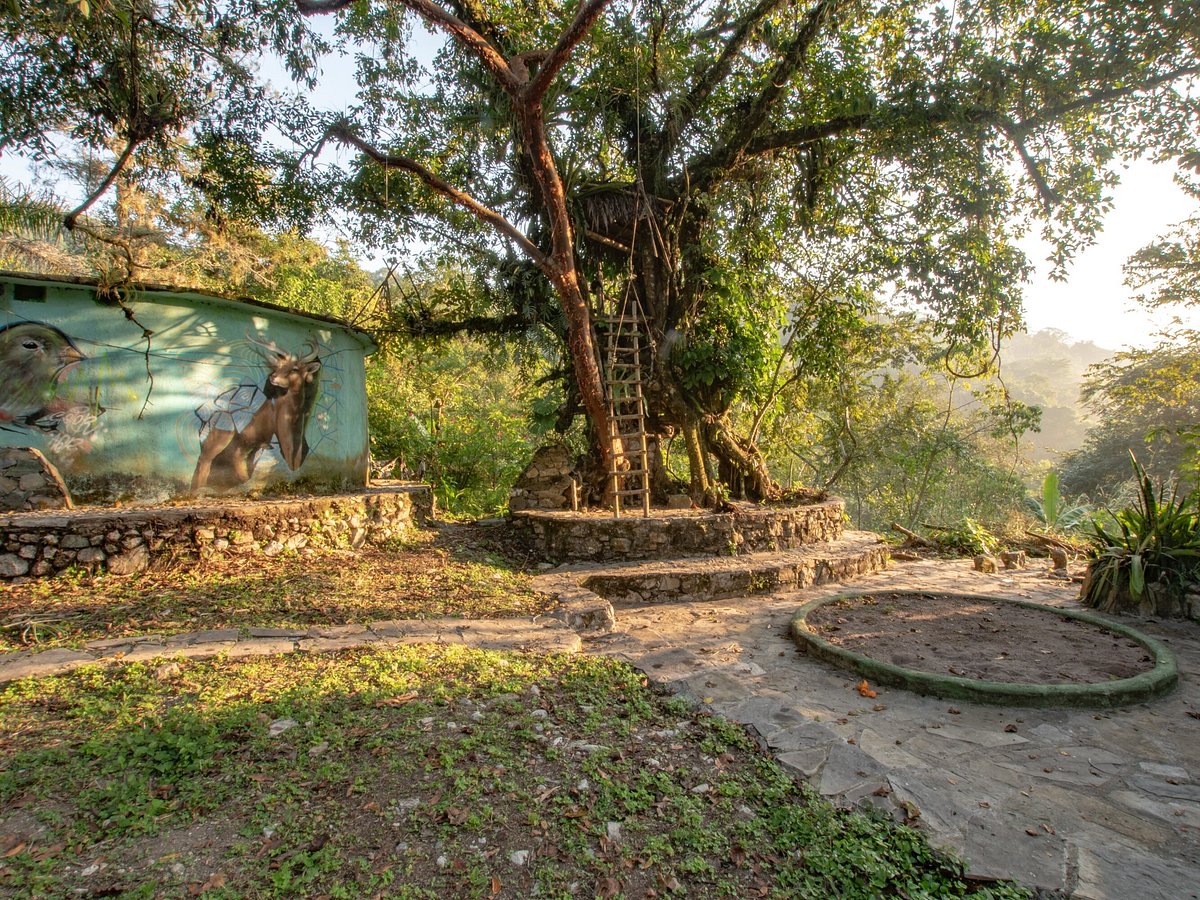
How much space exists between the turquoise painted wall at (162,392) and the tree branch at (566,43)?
5339 millimetres

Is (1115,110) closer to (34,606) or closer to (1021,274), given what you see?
(1021,274)

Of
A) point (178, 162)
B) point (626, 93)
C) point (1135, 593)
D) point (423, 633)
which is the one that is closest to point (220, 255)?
point (178, 162)

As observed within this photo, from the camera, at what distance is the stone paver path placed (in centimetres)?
248

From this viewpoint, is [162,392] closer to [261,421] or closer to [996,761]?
[261,421]

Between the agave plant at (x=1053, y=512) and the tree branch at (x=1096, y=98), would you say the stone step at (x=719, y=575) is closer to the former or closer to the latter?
the tree branch at (x=1096, y=98)

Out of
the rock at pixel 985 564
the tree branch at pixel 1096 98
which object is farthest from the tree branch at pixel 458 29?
the rock at pixel 985 564

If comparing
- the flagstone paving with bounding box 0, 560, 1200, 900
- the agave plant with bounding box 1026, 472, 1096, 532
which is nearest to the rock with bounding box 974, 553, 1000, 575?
the flagstone paving with bounding box 0, 560, 1200, 900

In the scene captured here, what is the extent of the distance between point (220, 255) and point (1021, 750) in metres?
20.0

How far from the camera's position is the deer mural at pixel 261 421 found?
8.09 meters

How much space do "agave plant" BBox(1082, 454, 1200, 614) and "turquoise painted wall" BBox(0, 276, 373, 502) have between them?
10.7 metres

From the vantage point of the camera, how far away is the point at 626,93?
8812 mm

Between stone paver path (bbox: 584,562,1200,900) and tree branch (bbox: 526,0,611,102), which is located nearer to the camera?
stone paver path (bbox: 584,562,1200,900)

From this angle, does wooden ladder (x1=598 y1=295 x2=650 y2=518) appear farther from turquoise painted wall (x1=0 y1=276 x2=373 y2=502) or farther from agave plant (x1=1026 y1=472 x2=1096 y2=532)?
agave plant (x1=1026 y1=472 x2=1096 y2=532)

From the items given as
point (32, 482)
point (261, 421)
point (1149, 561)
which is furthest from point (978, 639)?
point (32, 482)
